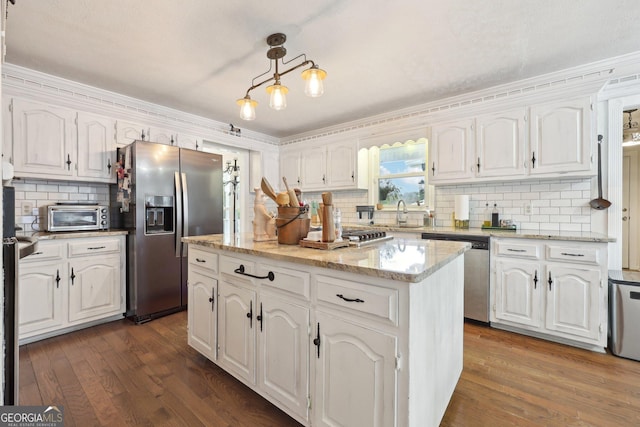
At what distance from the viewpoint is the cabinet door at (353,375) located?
1.23 metres

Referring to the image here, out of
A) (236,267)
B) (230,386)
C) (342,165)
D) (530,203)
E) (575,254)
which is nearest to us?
(236,267)

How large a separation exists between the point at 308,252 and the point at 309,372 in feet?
1.91

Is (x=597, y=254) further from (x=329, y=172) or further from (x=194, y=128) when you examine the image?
(x=194, y=128)

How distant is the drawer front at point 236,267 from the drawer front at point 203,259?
88mm

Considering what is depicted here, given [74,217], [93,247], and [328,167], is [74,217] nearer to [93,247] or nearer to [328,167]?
[93,247]

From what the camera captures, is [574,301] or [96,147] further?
[96,147]

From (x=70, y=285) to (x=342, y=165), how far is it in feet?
10.9

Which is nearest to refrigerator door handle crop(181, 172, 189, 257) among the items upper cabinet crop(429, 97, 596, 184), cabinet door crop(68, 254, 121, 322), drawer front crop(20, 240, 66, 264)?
cabinet door crop(68, 254, 121, 322)

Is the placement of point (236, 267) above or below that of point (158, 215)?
below

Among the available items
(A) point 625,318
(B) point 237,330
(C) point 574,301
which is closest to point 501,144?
(C) point 574,301

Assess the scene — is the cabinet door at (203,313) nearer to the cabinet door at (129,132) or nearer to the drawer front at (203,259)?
the drawer front at (203,259)

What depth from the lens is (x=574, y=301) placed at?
2488 millimetres

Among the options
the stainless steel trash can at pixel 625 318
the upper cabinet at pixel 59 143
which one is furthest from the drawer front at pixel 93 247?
the stainless steel trash can at pixel 625 318

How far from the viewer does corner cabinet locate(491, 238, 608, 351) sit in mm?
2410
